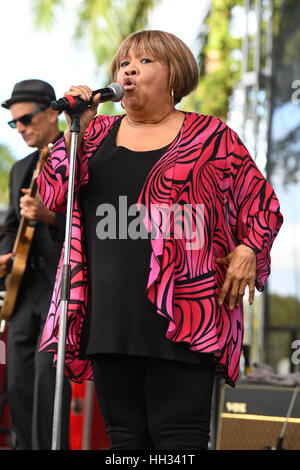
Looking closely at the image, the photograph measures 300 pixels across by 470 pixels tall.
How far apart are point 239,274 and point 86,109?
2.28 ft

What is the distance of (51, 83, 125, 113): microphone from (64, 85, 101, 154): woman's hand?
0.04ft

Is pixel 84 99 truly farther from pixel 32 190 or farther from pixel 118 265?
pixel 32 190

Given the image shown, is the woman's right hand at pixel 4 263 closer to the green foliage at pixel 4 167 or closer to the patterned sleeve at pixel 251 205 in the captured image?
the patterned sleeve at pixel 251 205

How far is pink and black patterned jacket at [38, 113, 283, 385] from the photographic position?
2.01 meters

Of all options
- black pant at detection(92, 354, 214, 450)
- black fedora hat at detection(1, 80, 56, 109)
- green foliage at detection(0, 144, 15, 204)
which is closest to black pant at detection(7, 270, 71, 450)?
black fedora hat at detection(1, 80, 56, 109)

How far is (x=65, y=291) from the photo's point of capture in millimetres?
2031

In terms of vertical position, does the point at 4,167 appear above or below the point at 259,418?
above

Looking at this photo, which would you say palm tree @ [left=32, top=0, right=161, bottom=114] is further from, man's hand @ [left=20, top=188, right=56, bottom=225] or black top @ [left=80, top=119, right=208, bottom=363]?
black top @ [left=80, top=119, right=208, bottom=363]

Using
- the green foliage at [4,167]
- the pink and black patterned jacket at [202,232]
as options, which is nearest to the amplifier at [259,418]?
the pink and black patterned jacket at [202,232]

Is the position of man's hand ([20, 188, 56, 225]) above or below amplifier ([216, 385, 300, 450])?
above

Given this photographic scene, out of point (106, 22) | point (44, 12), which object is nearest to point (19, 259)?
point (106, 22)

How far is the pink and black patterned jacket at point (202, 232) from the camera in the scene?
79.2 inches
